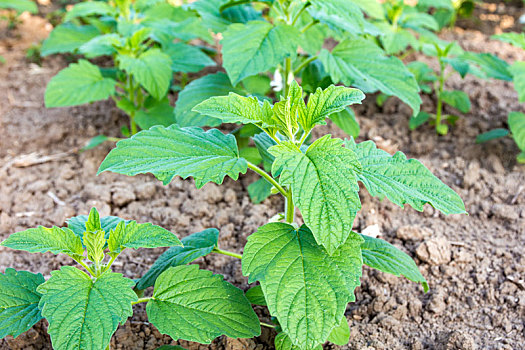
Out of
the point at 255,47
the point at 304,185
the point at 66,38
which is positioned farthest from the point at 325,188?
the point at 66,38

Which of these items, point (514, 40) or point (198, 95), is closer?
point (198, 95)

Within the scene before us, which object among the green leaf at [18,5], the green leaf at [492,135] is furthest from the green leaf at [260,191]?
the green leaf at [18,5]

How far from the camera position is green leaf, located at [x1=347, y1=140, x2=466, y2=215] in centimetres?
186

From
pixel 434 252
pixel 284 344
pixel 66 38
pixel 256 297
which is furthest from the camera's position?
pixel 66 38

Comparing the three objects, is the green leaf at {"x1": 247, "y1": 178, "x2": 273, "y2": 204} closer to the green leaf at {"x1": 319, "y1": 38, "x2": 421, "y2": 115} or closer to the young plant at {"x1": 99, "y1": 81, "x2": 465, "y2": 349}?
the green leaf at {"x1": 319, "y1": 38, "x2": 421, "y2": 115}

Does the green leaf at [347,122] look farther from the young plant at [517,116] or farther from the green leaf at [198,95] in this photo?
the young plant at [517,116]

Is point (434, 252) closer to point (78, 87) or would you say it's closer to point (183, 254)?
point (183, 254)

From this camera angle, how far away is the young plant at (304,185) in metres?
1.71

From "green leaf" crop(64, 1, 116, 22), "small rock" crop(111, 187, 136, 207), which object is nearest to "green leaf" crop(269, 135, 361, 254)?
"small rock" crop(111, 187, 136, 207)

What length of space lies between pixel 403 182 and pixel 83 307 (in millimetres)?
1175

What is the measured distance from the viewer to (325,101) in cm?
192

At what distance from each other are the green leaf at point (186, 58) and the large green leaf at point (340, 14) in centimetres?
85

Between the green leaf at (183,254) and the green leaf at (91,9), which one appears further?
the green leaf at (91,9)

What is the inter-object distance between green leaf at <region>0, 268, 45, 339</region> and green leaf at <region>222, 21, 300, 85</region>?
1.21m
